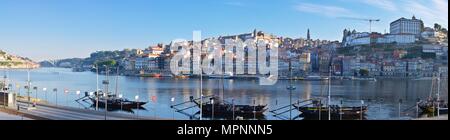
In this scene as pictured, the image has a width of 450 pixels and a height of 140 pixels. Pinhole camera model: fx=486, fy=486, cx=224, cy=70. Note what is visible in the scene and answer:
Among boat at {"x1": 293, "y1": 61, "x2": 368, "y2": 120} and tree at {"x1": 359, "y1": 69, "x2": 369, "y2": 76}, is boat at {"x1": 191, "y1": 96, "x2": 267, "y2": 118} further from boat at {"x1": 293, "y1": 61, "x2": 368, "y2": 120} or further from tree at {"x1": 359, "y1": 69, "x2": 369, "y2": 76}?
tree at {"x1": 359, "y1": 69, "x2": 369, "y2": 76}

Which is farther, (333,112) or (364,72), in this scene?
(364,72)

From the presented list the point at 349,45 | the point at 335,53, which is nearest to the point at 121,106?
the point at 335,53

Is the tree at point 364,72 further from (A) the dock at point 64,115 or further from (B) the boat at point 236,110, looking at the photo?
(A) the dock at point 64,115

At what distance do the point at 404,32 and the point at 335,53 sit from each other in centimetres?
351

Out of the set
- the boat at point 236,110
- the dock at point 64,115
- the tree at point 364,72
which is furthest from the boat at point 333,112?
the tree at point 364,72

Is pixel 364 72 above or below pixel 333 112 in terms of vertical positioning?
above

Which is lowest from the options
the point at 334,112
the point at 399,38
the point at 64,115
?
the point at 334,112

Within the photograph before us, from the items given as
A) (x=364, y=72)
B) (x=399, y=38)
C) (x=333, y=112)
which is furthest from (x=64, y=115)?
(x=399, y=38)

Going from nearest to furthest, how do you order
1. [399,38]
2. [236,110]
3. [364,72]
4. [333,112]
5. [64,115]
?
[64,115]
[333,112]
[236,110]
[364,72]
[399,38]

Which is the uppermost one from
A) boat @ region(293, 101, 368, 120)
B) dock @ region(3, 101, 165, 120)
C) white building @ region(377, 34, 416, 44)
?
white building @ region(377, 34, 416, 44)

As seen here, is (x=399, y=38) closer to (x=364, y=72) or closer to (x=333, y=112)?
(x=364, y=72)

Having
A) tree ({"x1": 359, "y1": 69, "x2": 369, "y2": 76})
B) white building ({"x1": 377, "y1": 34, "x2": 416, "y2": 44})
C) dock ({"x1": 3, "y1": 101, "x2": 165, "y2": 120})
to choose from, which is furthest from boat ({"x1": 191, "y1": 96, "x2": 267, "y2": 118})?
white building ({"x1": 377, "y1": 34, "x2": 416, "y2": 44})

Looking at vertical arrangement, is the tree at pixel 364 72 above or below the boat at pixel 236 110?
above

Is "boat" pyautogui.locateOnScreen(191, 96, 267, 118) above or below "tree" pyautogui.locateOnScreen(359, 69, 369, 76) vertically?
below
